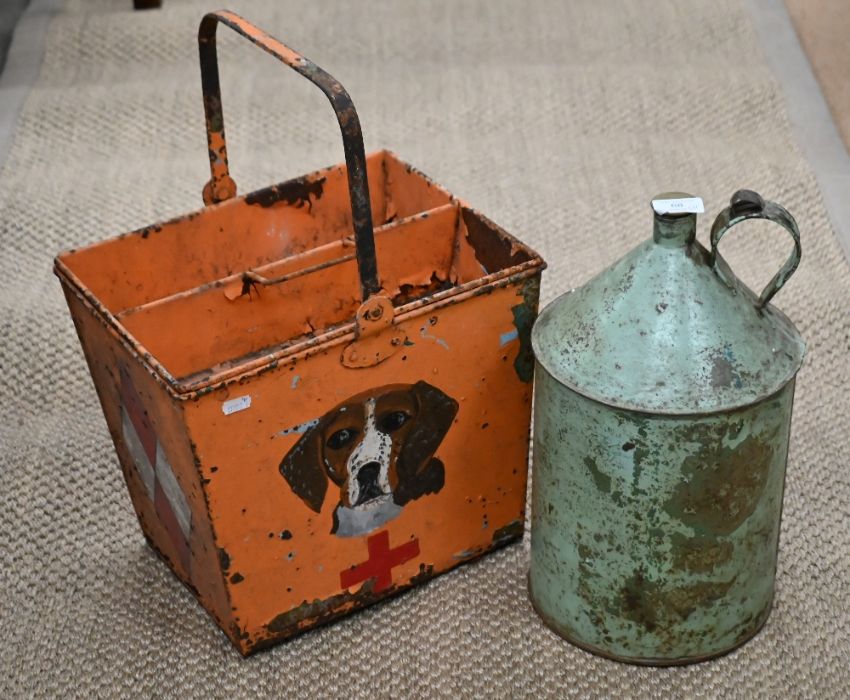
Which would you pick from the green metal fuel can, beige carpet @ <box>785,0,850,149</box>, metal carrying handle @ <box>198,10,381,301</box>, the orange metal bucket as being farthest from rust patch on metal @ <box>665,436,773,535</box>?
beige carpet @ <box>785,0,850,149</box>

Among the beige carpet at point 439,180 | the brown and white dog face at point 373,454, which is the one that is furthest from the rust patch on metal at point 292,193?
the beige carpet at point 439,180

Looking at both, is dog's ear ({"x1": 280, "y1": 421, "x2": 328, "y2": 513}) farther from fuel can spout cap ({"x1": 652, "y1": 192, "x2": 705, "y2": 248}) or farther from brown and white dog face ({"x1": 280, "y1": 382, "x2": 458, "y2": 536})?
fuel can spout cap ({"x1": 652, "y1": 192, "x2": 705, "y2": 248})

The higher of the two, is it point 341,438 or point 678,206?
point 678,206

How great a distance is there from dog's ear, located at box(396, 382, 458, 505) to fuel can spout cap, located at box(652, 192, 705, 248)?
33cm

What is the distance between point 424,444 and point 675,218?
423mm

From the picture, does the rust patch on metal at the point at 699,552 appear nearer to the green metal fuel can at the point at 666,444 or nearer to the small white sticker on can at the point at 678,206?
the green metal fuel can at the point at 666,444

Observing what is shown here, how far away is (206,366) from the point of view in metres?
1.63

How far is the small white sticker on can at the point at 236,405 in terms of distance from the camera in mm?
1341

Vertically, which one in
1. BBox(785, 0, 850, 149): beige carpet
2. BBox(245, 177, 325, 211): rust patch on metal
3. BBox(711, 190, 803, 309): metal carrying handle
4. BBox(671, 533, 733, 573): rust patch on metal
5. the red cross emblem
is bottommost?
the red cross emblem

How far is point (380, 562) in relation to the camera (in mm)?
1586

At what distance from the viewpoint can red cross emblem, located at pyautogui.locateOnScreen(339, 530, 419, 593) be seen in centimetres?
156

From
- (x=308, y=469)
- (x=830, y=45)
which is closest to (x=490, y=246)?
(x=308, y=469)

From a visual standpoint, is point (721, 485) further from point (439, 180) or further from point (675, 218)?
point (439, 180)

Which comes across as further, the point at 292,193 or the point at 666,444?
the point at 292,193
